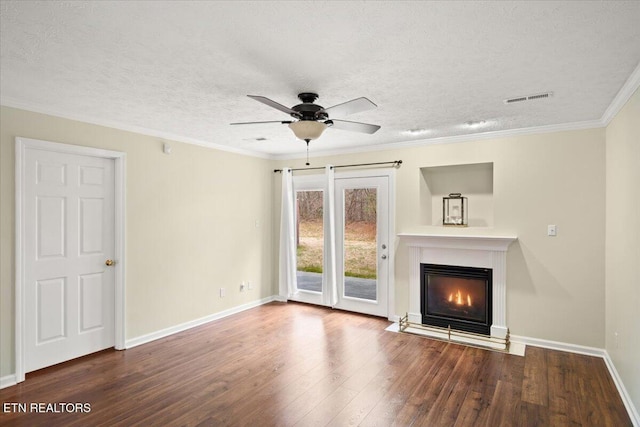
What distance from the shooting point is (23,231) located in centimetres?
324

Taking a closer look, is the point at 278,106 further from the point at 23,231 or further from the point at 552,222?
the point at 552,222

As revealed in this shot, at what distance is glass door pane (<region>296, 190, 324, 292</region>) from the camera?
5809 millimetres

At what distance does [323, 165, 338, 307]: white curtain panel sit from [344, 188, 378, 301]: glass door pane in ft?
0.61

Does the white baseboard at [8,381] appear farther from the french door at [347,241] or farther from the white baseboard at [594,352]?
the white baseboard at [594,352]

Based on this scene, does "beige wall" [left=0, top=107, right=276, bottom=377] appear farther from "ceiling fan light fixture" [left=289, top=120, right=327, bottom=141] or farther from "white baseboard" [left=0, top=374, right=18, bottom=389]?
"ceiling fan light fixture" [left=289, top=120, right=327, bottom=141]

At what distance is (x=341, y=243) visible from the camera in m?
5.52

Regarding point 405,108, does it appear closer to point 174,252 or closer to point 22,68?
point 22,68

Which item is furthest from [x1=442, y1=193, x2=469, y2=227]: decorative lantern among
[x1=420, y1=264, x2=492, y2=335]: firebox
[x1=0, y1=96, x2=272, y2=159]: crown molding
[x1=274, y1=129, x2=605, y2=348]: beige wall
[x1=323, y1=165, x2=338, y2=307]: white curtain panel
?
[x1=0, y1=96, x2=272, y2=159]: crown molding

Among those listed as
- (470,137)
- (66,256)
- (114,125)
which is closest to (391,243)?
(470,137)

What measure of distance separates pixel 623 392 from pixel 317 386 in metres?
2.45

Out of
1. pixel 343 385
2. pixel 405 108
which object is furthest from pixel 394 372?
pixel 405 108

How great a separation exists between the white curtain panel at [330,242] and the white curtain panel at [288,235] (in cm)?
59

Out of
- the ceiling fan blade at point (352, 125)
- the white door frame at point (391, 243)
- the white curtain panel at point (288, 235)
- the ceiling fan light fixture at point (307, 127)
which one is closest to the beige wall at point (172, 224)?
the white curtain panel at point (288, 235)

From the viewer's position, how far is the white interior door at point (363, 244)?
16.8 feet
